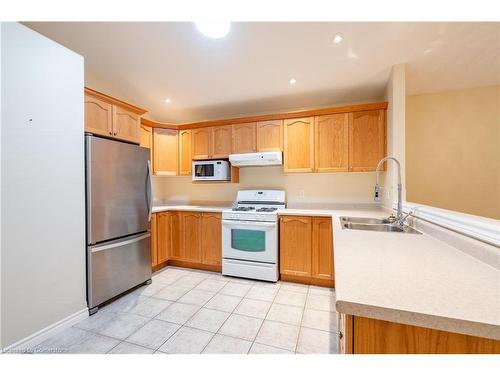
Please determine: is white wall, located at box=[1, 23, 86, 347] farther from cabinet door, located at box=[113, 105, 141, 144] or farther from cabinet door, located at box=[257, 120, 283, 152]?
cabinet door, located at box=[257, 120, 283, 152]

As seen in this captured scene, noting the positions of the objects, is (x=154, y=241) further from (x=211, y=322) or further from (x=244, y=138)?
(x=244, y=138)

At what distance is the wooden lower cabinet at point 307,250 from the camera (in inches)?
99.7

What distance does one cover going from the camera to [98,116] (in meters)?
2.12

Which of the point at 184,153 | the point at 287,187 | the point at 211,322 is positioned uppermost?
the point at 184,153

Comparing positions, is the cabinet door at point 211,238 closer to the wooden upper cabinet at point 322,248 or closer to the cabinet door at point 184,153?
the cabinet door at point 184,153

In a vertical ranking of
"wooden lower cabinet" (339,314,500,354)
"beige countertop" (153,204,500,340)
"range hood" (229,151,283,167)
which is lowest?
"wooden lower cabinet" (339,314,500,354)

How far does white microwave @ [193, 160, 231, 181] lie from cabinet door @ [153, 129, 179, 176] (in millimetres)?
426

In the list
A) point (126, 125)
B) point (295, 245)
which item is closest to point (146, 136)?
point (126, 125)

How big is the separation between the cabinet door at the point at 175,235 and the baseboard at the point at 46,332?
4.30 feet

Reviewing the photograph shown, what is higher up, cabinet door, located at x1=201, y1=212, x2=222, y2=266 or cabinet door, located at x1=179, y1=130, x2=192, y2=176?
cabinet door, located at x1=179, y1=130, x2=192, y2=176

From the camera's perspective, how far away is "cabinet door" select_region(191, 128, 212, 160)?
3357mm

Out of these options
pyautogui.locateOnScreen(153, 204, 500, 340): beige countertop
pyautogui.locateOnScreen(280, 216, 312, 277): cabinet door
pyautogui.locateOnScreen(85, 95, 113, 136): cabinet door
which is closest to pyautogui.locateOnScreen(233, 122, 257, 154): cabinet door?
pyautogui.locateOnScreen(280, 216, 312, 277): cabinet door

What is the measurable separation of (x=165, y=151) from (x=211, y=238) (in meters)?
1.58
